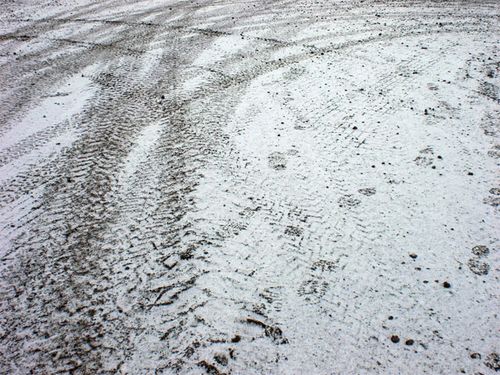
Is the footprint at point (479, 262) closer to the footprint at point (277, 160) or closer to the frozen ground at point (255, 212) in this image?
the frozen ground at point (255, 212)

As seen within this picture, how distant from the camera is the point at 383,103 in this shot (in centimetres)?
503

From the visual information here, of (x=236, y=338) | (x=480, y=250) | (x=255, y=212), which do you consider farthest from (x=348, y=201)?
(x=236, y=338)

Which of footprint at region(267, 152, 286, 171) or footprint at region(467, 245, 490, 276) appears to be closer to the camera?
footprint at region(467, 245, 490, 276)

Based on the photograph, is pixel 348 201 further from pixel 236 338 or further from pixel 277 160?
pixel 236 338

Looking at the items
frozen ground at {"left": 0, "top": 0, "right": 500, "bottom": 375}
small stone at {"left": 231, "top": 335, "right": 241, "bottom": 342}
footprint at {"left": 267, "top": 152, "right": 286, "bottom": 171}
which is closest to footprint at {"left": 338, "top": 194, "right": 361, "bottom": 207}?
frozen ground at {"left": 0, "top": 0, "right": 500, "bottom": 375}

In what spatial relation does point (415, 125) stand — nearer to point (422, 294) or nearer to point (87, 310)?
point (422, 294)

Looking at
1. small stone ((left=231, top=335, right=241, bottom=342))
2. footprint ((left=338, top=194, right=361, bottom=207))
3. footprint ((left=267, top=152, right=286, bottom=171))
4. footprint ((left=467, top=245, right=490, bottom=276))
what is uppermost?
footprint ((left=267, top=152, right=286, bottom=171))

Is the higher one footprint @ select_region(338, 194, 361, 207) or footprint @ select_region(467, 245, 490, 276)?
footprint @ select_region(338, 194, 361, 207)

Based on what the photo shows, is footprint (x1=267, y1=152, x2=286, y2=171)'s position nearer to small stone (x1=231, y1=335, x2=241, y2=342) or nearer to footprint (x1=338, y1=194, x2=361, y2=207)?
footprint (x1=338, y1=194, x2=361, y2=207)

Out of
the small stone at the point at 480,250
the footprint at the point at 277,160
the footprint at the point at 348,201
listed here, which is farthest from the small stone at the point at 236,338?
the small stone at the point at 480,250

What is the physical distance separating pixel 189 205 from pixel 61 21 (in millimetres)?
8792

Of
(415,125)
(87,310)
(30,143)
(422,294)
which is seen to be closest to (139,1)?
(30,143)

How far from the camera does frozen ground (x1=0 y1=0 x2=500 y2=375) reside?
8.04ft

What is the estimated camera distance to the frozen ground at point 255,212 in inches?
96.4
